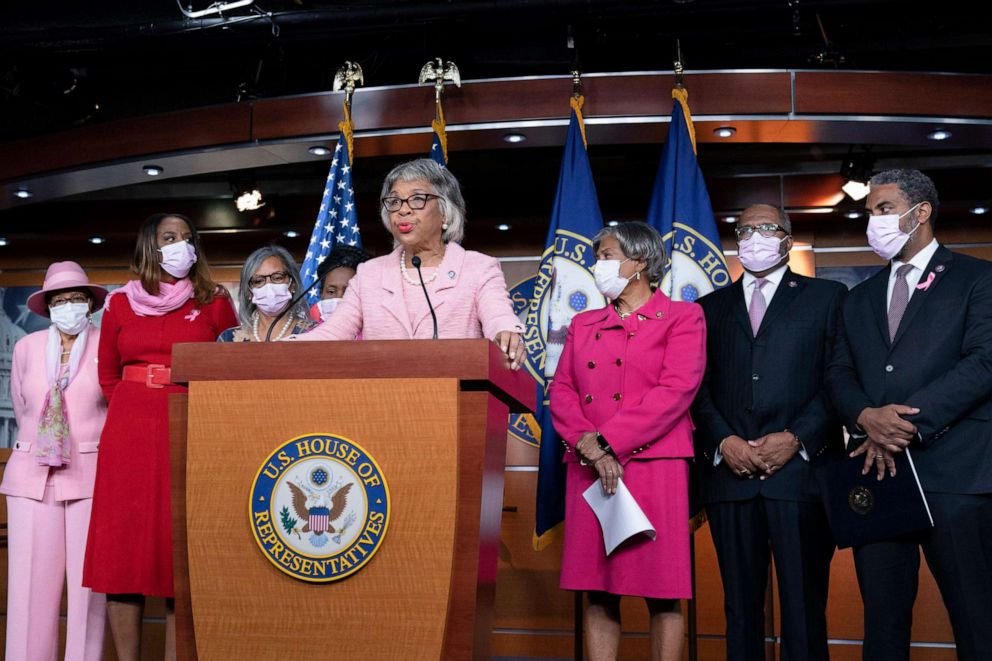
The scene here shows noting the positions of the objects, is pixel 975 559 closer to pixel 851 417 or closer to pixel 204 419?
pixel 851 417

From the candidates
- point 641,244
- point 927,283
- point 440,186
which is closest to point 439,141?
point 641,244

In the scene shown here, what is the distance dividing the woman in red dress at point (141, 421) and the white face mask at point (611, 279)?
53.8 inches

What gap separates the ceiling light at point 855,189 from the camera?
5004 mm

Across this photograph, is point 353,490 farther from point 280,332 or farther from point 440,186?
point 280,332

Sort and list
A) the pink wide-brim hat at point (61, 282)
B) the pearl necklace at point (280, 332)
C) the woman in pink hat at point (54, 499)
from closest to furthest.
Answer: the pearl necklace at point (280, 332) → the woman in pink hat at point (54, 499) → the pink wide-brim hat at point (61, 282)

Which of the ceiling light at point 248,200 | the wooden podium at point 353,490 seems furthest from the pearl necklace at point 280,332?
the ceiling light at point 248,200

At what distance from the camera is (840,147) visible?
17.4 ft

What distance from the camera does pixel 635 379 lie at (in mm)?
3199

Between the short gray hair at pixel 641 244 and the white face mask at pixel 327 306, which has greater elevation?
the short gray hair at pixel 641 244

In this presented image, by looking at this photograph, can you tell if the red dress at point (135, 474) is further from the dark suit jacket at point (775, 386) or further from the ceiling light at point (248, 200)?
the ceiling light at point (248, 200)

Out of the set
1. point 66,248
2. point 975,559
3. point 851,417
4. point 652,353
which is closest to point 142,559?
point 652,353

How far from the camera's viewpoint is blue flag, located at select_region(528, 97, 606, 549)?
3924 millimetres

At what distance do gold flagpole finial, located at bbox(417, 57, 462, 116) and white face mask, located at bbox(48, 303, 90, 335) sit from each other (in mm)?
1677

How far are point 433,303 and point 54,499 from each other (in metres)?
1.94
